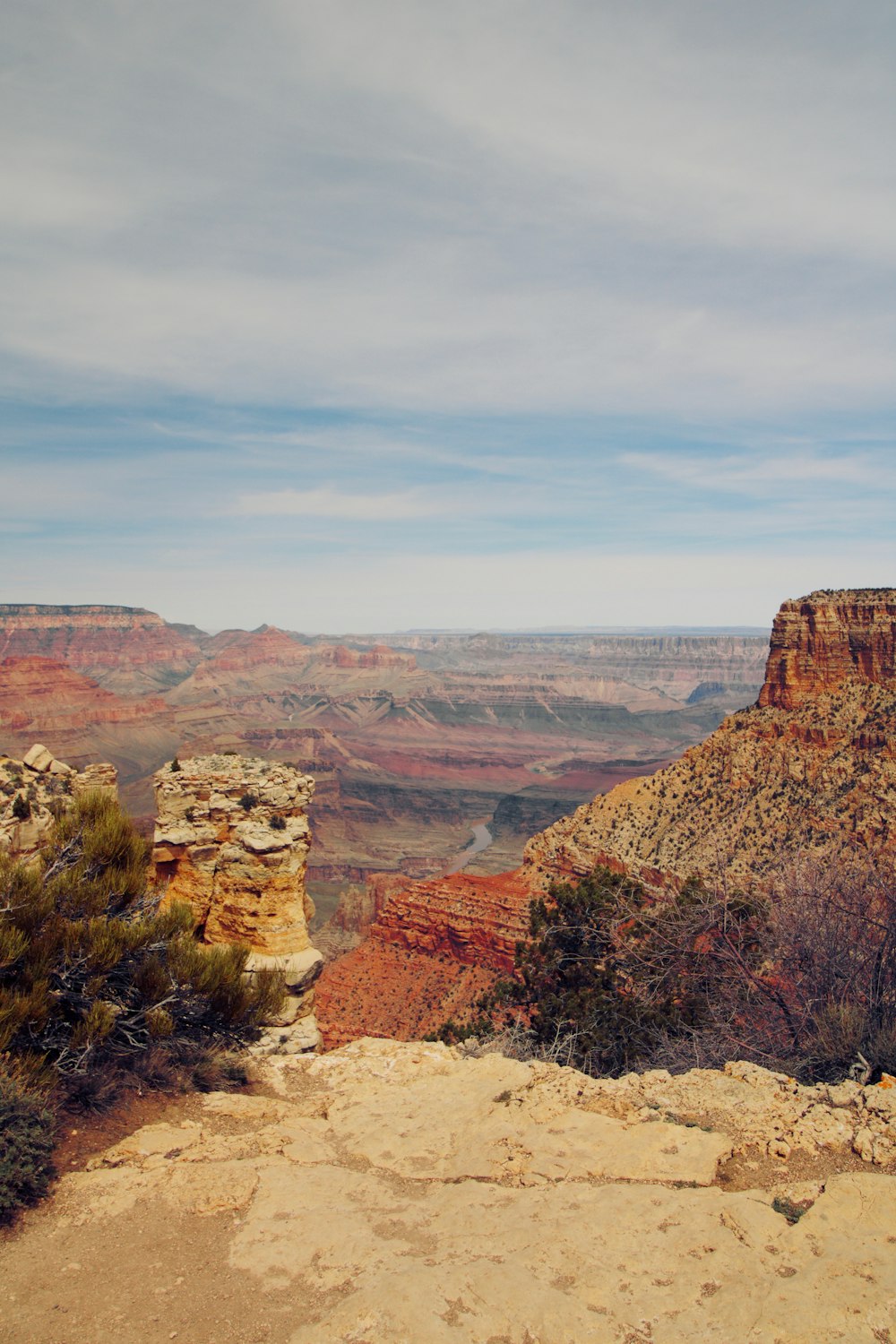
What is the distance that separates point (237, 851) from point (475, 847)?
128041mm

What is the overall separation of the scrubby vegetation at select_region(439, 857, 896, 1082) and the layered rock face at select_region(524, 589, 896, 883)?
56.0ft

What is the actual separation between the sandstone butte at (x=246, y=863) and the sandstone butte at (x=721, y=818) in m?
16.2

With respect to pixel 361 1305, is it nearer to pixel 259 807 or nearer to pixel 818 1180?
pixel 818 1180

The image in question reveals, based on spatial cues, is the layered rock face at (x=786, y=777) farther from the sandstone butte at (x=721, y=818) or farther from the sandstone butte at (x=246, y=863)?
the sandstone butte at (x=246, y=863)

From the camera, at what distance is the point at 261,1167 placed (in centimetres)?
736

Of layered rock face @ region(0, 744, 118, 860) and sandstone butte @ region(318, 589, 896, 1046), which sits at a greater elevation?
layered rock face @ region(0, 744, 118, 860)

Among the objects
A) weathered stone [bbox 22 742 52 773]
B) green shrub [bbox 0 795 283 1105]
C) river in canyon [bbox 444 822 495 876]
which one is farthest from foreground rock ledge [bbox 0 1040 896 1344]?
river in canyon [bbox 444 822 495 876]

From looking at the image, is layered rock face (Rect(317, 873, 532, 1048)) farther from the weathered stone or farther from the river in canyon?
the river in canyon

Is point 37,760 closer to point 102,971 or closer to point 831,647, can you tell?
point 102,971

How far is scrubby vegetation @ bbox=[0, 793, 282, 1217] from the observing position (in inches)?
290

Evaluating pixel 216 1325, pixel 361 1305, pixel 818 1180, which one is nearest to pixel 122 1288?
pixel 216 1325

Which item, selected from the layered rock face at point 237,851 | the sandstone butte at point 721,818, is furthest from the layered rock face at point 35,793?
the sandstone butte at point 721,818

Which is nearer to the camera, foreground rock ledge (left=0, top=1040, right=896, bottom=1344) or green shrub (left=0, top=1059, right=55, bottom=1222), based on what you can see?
foreground rock ledge (left=0, top=1040, right=896, bottom=1344)

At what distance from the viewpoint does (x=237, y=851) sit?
13.3m
